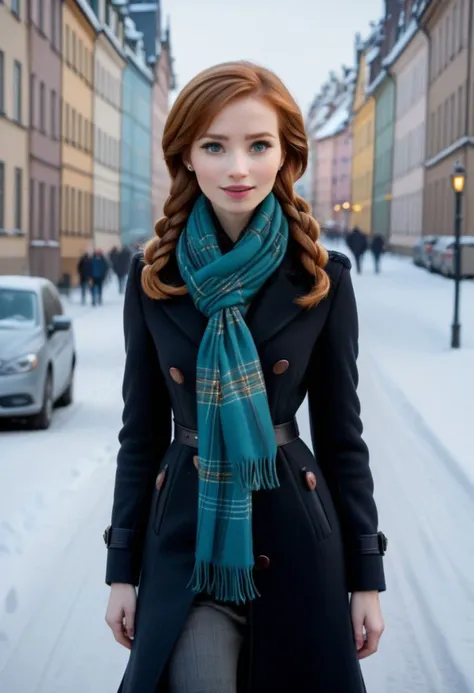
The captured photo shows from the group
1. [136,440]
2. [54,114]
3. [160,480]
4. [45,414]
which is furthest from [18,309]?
[54,114]

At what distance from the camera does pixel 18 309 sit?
42.9 feet

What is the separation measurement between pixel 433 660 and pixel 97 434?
6.88 m

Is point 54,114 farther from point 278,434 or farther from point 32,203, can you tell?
point 278,434

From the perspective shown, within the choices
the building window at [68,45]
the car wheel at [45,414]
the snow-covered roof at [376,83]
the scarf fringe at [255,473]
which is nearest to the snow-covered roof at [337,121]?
the snow-covered roof at [376,83]

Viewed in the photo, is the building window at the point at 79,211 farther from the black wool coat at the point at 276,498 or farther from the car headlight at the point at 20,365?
the black wool coat at the point at 276,498

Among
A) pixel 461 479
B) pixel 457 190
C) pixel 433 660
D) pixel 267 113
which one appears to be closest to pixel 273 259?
pixel 267 113

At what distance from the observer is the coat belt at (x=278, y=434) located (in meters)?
2.71

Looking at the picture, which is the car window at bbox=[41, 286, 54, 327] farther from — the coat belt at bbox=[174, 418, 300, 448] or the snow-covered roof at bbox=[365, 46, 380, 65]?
the snow-covered roof at bbox=[365, 46, 380, 65]

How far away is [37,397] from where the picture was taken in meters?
12.1

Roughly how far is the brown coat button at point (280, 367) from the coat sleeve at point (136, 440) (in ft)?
0.99

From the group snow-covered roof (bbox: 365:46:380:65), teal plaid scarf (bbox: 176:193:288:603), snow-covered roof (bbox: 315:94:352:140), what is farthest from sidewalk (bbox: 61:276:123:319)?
snow-covered roof (bbox: 315:94:352:140)

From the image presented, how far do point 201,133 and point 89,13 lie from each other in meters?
49.6

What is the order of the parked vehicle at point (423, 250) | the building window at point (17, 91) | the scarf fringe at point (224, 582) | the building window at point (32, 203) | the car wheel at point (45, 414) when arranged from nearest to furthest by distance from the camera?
the scarf fringe at point (224, 582), the car wheel at point (45, 414), the building window at point (17, 91), the building window at point (32, 203), the parked vehicle at point (423, 250)

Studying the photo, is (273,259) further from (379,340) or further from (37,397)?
(379,340)
